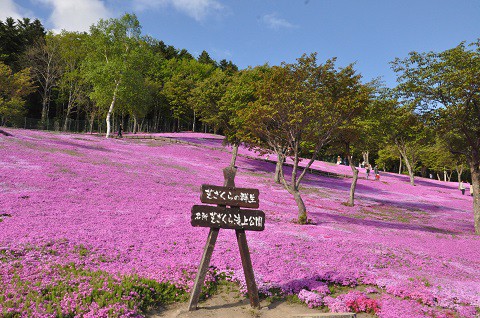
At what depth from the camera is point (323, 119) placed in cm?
1916

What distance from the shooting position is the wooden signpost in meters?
7.90

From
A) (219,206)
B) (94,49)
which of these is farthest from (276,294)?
(94,49)

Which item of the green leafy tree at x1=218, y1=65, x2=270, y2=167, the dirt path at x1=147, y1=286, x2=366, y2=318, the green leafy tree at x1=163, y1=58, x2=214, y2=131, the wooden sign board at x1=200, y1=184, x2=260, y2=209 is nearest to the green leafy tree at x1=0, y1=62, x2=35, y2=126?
the green leafy tree at x1=163, y1=58, x2=214, y2=131

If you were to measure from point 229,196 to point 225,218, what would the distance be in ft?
1.85

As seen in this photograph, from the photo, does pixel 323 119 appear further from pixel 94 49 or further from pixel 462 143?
pixel 94 49

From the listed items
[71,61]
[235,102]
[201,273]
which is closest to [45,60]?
[71,61]

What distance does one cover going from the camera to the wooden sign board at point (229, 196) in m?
7.98

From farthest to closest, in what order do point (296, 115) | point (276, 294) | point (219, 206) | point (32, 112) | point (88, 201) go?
A: point (32, 112)
point (296, 115)
point (88, 201)
point (276, 294)
point (219, 206)

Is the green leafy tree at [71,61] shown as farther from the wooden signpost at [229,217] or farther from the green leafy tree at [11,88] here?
the wooden signpost at [229,217]

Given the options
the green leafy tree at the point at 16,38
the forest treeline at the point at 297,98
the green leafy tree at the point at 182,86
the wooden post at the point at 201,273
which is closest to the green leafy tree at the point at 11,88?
the forest treeline at the point at 297,98

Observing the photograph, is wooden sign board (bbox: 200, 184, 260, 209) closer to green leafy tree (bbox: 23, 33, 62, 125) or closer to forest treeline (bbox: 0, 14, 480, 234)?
forest treeline (bbox: 0, 14, 480, 234)

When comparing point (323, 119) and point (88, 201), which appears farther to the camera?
point (323, 119)

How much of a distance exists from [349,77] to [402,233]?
9.80 meters

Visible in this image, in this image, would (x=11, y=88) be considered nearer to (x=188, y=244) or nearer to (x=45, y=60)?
(x=45, y=60)
